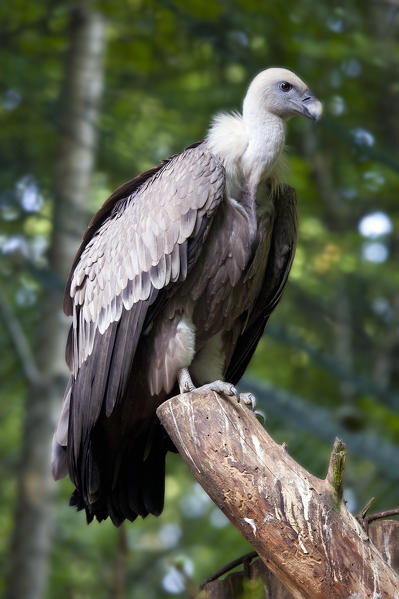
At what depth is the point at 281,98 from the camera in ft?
15.8

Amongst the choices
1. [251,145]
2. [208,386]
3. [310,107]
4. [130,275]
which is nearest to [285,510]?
[208,386]

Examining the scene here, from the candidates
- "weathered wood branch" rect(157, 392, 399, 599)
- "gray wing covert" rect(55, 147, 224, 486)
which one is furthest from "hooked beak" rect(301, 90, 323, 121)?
"weathered wood branch" rect(157, 392, 399, 599)

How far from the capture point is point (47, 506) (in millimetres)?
9477

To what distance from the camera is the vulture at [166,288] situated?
4562 mm

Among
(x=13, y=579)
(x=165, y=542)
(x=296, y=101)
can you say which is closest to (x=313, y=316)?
(x=165, y=542)

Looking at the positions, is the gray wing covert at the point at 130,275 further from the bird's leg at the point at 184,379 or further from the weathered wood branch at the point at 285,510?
the weathered wood branch at the point at 285,510

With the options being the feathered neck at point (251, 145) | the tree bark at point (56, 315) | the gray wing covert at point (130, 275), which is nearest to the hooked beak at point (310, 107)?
the feathered neck at point (251, 145)

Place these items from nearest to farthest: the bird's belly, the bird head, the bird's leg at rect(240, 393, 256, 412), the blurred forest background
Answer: the bird's leg at rect(240, 393, 256, 412) < the bird's belly < the bird head < the blurred forest background

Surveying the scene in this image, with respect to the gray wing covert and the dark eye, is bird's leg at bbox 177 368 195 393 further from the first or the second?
the dark eye

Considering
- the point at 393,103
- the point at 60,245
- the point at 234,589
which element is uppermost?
the point at 393,103

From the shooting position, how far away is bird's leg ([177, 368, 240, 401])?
4.01 meters

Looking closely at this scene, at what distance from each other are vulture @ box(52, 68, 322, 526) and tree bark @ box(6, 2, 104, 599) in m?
4.30

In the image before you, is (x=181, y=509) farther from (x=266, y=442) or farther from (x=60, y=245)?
(x=266, y=442)

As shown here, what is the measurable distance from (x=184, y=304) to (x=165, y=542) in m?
9.43
